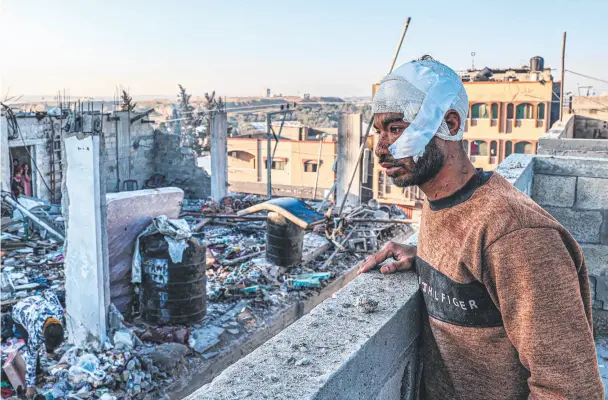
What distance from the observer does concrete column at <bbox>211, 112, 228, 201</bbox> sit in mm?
19875

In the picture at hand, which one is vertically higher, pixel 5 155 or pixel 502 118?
pixel 502 118

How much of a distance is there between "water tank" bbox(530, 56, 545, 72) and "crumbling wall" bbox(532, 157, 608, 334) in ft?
127

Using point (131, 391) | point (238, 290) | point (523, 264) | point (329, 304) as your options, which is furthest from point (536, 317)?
point (238, 290)

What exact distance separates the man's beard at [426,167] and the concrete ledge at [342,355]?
1.61 feet

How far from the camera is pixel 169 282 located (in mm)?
8484

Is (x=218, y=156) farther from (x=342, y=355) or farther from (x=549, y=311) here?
(x=549, y=311)

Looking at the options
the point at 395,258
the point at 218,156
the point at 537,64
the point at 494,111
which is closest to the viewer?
the point at 395,258

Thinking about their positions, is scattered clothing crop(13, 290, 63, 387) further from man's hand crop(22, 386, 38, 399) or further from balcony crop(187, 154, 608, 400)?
balcony crop(187, 154, 608, 400)

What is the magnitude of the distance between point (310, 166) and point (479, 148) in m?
11.7

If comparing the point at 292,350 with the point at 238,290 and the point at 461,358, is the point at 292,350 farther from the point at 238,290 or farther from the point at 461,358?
the point at 238,290

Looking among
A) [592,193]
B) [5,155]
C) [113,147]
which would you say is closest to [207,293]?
[592,193]

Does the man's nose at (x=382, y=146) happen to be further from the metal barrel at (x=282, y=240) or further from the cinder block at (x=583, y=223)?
the metal barrel at (x=282, y=240)

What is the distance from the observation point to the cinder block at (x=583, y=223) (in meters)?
4.53

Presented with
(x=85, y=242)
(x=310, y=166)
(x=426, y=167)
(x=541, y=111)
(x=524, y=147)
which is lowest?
(x=310, y=166)
